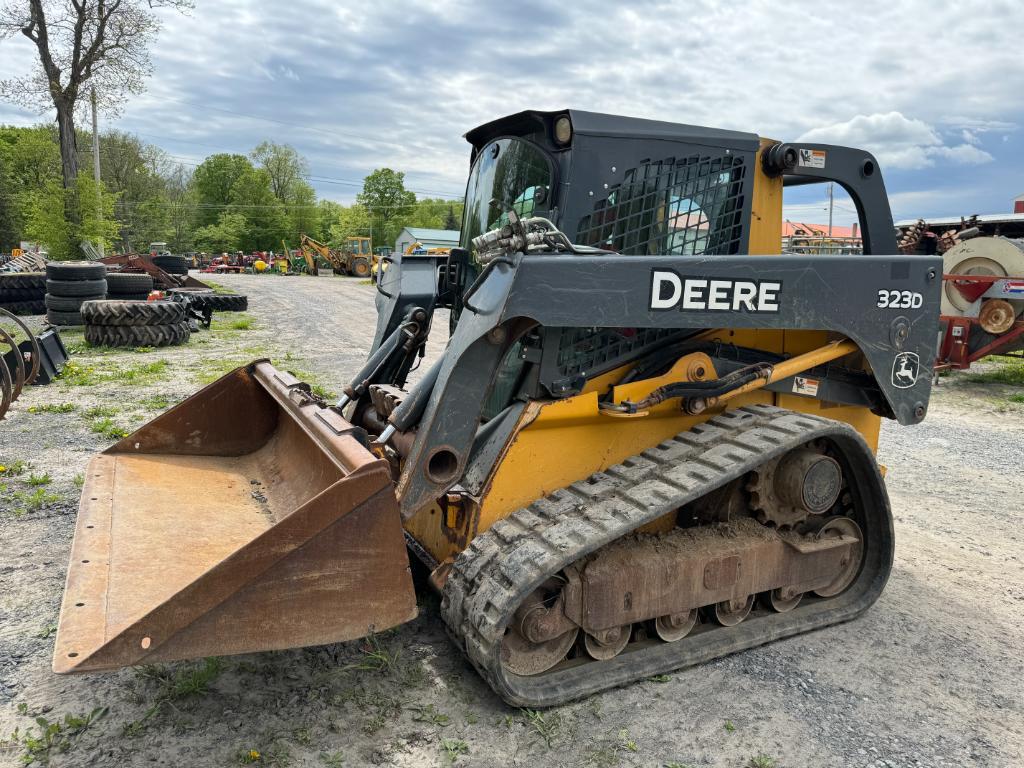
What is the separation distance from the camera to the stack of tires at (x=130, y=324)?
12.1 metres

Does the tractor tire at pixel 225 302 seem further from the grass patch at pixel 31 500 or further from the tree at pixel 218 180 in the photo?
the tree at pixel 218 180

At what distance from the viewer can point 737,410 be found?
142 inches

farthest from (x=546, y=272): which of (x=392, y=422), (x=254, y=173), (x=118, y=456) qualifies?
(x=254, y=173)

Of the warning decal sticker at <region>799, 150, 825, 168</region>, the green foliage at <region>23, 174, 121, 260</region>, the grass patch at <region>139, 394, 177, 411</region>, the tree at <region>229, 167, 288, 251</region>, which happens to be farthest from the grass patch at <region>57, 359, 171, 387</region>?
the tree at <region>229, 167, 288, 251</region>

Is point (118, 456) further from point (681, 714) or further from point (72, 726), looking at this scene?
point (681, 714)

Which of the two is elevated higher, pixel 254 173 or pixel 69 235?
pixel 254 173

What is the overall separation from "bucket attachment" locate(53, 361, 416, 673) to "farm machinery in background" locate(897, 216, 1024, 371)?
952 cm

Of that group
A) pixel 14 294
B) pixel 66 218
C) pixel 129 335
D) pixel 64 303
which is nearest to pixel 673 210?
pixel 129 335

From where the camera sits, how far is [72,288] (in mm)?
14398

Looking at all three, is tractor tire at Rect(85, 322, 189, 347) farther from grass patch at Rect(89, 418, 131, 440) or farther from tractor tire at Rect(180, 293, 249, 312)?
grass patch at Rect(89, 418, 131, 440)

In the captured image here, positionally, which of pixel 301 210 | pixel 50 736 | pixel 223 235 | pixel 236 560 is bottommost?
pixel 50 736

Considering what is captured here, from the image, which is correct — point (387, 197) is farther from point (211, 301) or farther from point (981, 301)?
point (981, 301)

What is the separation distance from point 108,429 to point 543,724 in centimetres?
555

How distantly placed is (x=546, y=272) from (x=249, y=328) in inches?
569
